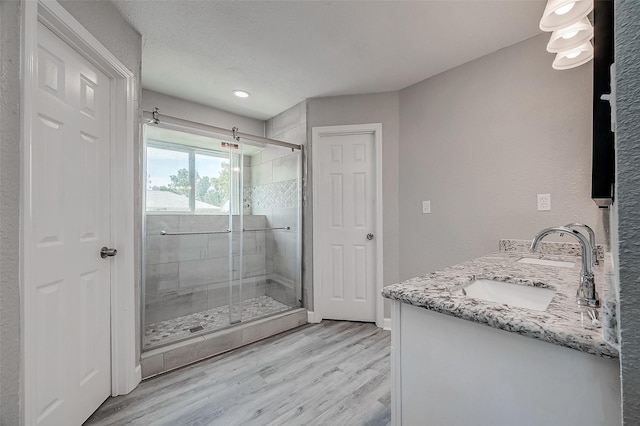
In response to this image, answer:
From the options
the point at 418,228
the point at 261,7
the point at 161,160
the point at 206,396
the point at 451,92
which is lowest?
the point at 206,396

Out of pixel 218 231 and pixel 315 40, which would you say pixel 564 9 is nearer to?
pixel 315 40

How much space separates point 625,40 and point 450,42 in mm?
1937

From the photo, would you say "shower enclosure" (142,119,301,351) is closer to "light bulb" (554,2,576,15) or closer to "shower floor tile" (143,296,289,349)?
"shower floor tile" (143,296,289,349)

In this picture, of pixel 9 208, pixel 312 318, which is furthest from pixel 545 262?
pixel 9 208

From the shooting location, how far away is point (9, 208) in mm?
923

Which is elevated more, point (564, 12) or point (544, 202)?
point (564, 12)

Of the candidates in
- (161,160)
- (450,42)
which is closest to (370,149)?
(450,42)

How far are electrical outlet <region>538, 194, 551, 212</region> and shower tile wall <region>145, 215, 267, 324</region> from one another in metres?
2.56

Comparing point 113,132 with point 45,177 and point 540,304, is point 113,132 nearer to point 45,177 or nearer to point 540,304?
point 45,177

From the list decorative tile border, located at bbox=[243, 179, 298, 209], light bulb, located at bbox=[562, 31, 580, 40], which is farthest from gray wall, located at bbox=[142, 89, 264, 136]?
light bulb, located at bbox=[562, 31, 580, 40]

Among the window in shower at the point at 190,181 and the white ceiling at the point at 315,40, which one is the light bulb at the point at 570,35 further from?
the window in shower at the point at 190,181

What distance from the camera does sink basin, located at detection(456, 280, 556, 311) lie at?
3.24 ft

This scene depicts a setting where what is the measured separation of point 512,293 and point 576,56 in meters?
1.32

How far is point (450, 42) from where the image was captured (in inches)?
75.1
